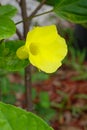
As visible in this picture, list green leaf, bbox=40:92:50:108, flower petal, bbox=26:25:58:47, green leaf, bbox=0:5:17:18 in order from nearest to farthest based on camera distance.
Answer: flower petal, bbox=26:25:58:47 < green leaf, bbox=0:5:17:18 < green leaf, bbox=40:92:50:108

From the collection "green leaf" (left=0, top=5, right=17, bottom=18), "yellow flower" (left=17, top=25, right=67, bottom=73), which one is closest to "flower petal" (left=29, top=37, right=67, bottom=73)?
"yellow flower" (left=17, top=25, right=67, bottom=73)

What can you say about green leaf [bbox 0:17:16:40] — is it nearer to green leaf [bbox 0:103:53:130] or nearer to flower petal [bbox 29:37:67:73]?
flower petal [bbox 29:37:67:73]

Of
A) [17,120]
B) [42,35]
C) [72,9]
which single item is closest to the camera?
[17,120]

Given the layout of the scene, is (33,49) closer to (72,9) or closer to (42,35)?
(42,35)

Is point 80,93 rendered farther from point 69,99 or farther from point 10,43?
point 10,43

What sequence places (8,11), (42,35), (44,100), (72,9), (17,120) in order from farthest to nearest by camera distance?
1. (44,100)
2. (72,9)
3. (8,11)
4. (42,35)
5. (17,120)

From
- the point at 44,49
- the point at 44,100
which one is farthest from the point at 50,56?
the point at 44,100

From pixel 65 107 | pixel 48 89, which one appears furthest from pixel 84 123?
pixel 48 89
